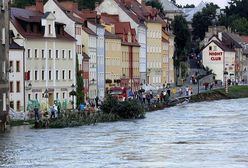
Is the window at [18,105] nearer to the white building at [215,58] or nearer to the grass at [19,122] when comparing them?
the grass at [19,122]

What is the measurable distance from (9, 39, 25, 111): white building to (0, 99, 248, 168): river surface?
10439 mm

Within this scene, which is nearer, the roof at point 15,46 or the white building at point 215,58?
the roof at point 15,46

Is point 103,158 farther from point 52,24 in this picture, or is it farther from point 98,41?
point 98,41

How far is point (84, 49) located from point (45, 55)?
56.9ft

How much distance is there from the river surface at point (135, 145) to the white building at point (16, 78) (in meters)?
10.4

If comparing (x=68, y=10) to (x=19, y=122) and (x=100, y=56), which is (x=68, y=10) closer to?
(x=100, y=56)

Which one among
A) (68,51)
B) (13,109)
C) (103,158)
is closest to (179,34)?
(68,51)

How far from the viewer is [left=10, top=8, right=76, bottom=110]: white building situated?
100 meters

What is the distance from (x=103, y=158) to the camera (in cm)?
5728

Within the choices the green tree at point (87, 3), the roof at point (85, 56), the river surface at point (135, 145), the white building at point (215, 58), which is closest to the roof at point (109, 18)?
the roof at point (85, 56)

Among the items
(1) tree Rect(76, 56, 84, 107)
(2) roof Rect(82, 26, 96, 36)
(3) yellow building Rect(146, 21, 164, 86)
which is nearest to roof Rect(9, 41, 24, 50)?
(1) tree Rect(76, 56, 84, 107)

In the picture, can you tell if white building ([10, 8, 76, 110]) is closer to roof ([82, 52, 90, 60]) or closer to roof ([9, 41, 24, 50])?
roof ([9, 41, 24, 50])

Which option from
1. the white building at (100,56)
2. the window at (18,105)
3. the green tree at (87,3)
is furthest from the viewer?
the green tree at (87,3)

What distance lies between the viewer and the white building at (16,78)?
93.2 metres
